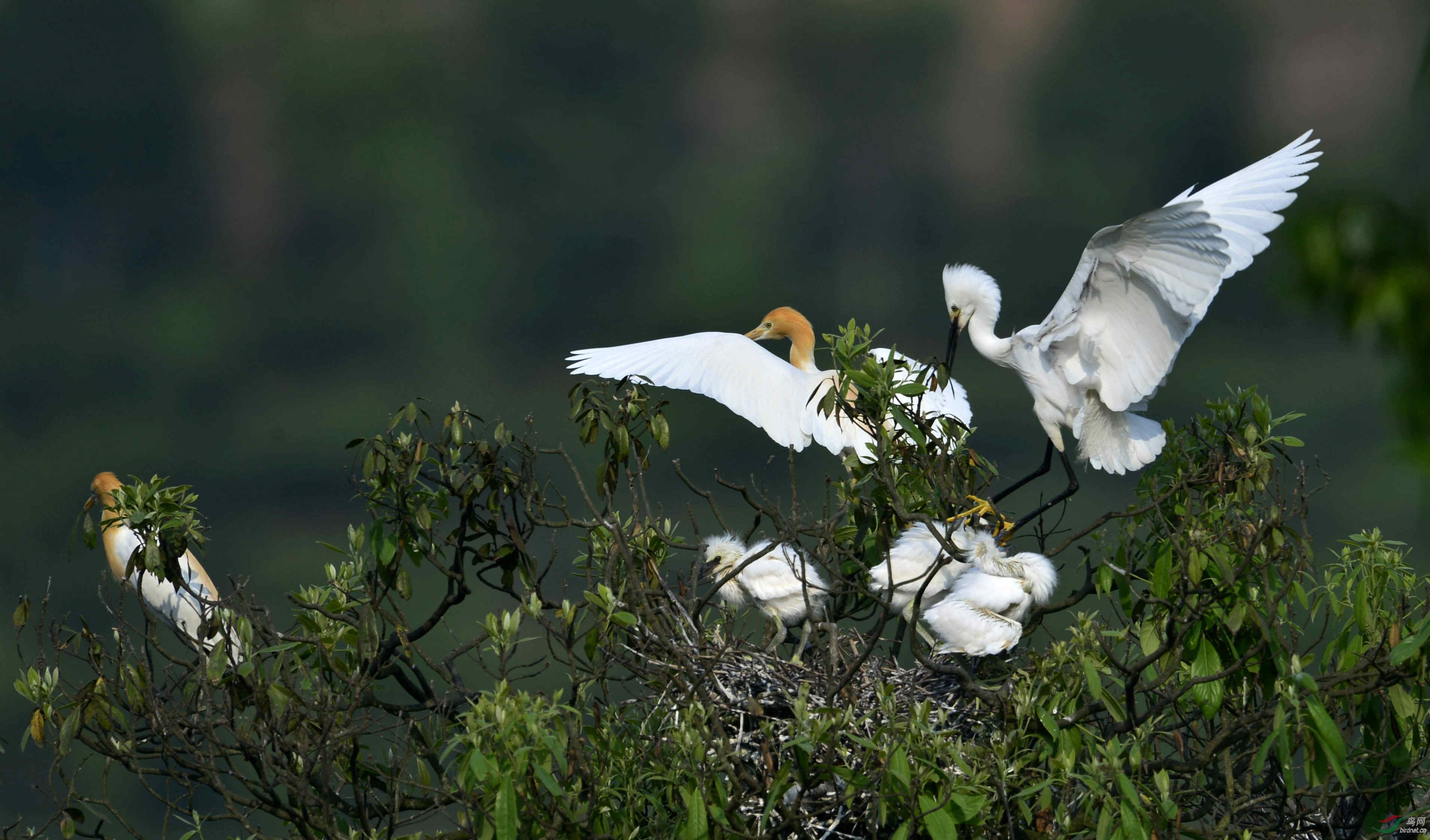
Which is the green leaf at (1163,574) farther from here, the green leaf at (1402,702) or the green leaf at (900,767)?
the green leaf at (900,767)

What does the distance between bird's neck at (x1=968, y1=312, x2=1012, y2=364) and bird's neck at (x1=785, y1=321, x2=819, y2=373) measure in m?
0.63

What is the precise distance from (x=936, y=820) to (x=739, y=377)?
1794mm

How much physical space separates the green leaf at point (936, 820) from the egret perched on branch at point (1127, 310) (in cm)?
127

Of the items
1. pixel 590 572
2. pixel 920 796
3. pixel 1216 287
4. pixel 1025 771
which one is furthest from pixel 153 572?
pixel 1216 287

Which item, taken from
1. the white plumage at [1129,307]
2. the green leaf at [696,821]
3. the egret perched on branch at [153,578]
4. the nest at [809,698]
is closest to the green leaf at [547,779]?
the green leaf at [696,821]

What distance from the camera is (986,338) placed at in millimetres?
3686

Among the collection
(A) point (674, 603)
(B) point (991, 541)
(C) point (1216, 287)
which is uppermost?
(C) point (1216, 287)

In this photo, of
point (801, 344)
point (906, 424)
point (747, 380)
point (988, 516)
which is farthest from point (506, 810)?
point (801, 344)

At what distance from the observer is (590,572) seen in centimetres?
232

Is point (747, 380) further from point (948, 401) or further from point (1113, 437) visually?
point (1113, 437)

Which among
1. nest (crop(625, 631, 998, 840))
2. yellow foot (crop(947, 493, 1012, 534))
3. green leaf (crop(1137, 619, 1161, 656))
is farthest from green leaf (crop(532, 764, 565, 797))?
green leaf (crop(1137, 619, 1161, 656))

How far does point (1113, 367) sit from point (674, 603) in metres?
1.67

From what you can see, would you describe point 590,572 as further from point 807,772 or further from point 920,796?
point 920,796

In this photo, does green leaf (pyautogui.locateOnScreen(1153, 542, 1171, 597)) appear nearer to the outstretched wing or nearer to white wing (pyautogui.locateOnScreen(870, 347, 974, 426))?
the outstretched wing
